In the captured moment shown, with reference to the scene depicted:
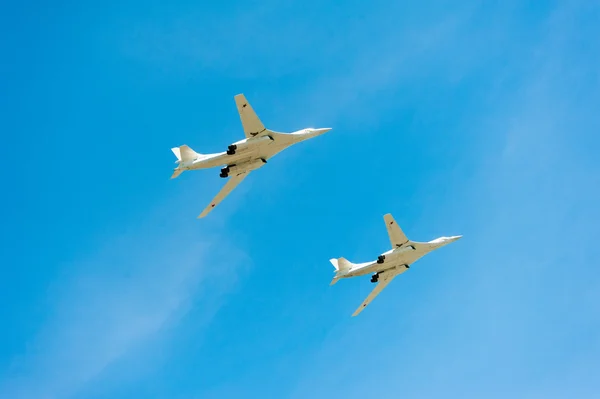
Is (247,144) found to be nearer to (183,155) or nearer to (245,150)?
(245,150)

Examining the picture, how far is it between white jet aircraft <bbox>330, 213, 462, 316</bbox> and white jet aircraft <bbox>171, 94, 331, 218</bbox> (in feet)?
57.0

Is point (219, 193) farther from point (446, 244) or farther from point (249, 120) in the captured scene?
point (446, 244)

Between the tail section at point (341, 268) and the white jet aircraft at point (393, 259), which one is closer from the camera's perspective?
the white jet aircraft at point (393, 259)

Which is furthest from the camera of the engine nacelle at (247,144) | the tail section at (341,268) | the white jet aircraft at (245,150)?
the tail section at (341,268)

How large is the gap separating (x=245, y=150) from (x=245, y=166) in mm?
3411

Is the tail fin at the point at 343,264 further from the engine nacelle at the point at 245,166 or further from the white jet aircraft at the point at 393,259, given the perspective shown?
the engine nacelle at the point at 245,166

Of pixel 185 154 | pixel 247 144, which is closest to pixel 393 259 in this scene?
pixel 247 144

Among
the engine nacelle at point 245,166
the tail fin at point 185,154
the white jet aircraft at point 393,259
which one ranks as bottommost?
the white jet aircraft at point 393,259

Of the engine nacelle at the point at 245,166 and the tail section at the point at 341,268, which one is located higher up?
the engine nacelle at the point at 245,166

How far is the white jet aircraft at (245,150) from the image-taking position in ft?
256

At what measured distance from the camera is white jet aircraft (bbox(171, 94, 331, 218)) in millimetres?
77938

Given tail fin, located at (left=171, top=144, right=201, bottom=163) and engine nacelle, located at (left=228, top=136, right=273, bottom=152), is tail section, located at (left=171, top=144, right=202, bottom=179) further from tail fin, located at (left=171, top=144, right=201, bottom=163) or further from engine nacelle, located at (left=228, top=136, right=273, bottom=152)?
engine nacelle, located at (left=228, top=136, right=273, bottom=152)

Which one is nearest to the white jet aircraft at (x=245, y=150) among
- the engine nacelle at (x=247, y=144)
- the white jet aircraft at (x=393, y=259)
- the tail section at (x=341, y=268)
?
the engine nacelle at (x=247, y=144)

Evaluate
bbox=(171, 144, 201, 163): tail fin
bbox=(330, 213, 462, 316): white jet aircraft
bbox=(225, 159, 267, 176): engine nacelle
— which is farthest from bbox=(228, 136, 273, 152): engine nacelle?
bbox=(330, 213, 462, 316): white jet aircraft
